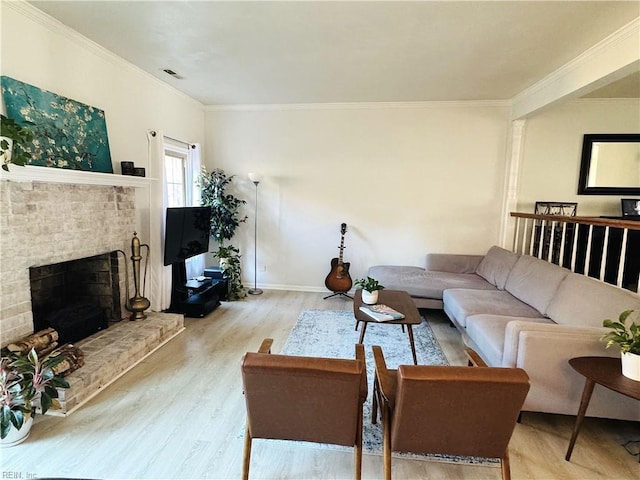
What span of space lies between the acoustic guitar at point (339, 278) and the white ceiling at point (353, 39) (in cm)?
216

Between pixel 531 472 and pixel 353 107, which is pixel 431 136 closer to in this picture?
pixel 353 107

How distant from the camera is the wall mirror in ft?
14.2

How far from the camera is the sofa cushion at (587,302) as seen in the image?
7.52 feet

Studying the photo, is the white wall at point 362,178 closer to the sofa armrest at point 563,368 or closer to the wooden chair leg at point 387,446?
the sofa armrest at point 563,368

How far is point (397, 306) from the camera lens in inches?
123

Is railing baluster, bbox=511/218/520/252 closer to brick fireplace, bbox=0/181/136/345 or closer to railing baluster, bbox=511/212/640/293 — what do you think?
railing baluster, bbox=511/212/640/293

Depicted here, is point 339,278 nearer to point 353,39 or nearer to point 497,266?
point 497,266

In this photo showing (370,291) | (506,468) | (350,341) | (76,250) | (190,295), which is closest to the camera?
(506,468)

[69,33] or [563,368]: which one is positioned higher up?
[69,33]

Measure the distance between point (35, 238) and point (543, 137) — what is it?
5637mm

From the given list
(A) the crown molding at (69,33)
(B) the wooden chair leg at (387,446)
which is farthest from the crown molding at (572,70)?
(A) the crown molding at (69,33)

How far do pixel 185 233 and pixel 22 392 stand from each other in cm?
230

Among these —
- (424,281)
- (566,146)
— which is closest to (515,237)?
(566,146)

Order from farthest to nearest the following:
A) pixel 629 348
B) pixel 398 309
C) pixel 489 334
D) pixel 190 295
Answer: pixel 190 295 < pixel 398 309 < pixel 489 334 < pixel 629 348
